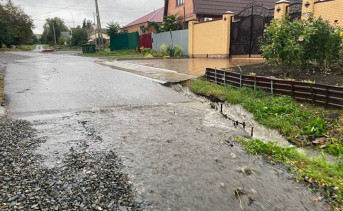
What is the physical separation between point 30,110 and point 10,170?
11.7 ft

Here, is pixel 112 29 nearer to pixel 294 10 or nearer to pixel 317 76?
pixel 294 10

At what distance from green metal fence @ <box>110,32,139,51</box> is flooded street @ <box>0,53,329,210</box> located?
25428 mm

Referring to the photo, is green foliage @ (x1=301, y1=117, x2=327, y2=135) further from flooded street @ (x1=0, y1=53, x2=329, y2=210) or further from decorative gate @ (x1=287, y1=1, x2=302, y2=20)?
decorative gate @ (x1=287, y1=1, x2=302, y2=20)

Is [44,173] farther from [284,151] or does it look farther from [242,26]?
[242,26]

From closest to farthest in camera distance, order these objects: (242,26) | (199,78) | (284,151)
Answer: (284,151), (199,78), (242,26)

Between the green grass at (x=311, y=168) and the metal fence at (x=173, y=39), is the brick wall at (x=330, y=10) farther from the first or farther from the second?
the metal fence at (x=173, y=39)

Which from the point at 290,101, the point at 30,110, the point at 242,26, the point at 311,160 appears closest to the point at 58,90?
the point at 30,110

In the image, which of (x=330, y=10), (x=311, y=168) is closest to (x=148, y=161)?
(x=311, y=168)

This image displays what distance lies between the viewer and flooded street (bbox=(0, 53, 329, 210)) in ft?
10.8

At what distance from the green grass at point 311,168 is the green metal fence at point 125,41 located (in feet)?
94.3

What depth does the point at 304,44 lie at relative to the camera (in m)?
8.37

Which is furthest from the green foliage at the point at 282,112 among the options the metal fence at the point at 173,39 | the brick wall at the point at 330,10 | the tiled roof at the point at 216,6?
the tiled roof at the point at 216,6

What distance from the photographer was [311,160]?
4.55 metres

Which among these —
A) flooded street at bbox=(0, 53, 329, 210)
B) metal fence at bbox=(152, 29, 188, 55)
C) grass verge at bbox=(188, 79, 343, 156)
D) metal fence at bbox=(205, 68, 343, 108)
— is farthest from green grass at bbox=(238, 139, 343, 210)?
metal fence at bbox=(152, 29, 188, 55)
